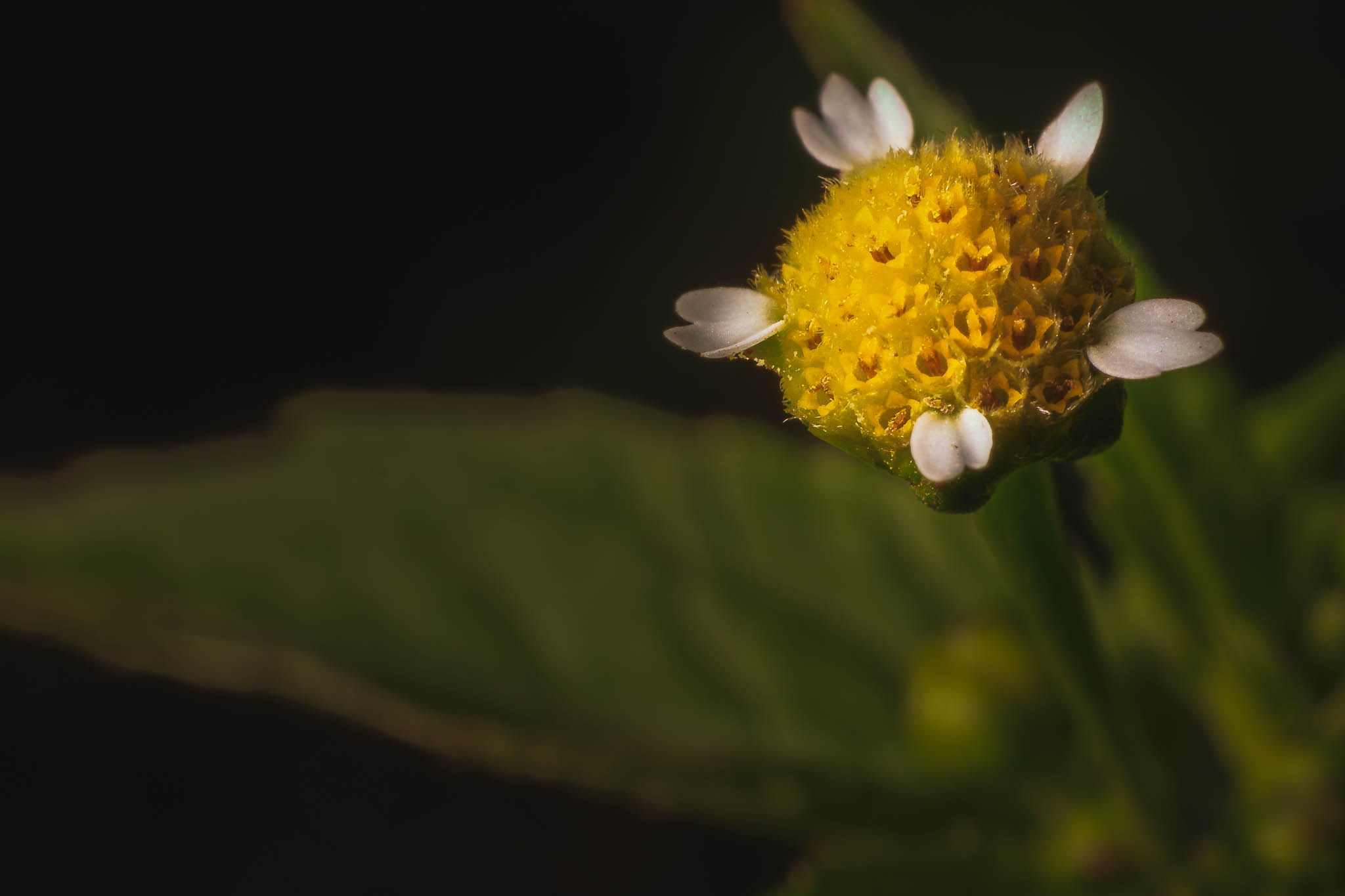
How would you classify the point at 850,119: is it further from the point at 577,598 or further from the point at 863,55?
the point at 577,598

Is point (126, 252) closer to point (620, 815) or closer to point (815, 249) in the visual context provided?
point (620, 815)

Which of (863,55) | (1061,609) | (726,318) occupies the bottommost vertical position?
(1061,609)

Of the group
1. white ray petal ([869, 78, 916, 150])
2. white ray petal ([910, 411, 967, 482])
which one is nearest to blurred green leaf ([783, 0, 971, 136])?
white ray petal ([869, 78, 916, 150])

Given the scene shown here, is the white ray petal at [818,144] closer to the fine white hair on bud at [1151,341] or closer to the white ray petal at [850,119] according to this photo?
the white ray petal at [850,119]

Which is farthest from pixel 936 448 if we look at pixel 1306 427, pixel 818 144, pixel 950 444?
pixel 1306 427

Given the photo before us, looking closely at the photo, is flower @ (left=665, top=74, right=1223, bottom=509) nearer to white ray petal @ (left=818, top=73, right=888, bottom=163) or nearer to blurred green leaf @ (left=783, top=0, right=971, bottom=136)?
white ray petal @ (left=818, top=73, right=888, bottom=163)

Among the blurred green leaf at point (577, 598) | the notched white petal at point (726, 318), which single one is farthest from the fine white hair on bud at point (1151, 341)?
the blurred green leaf at point (577, 598)
